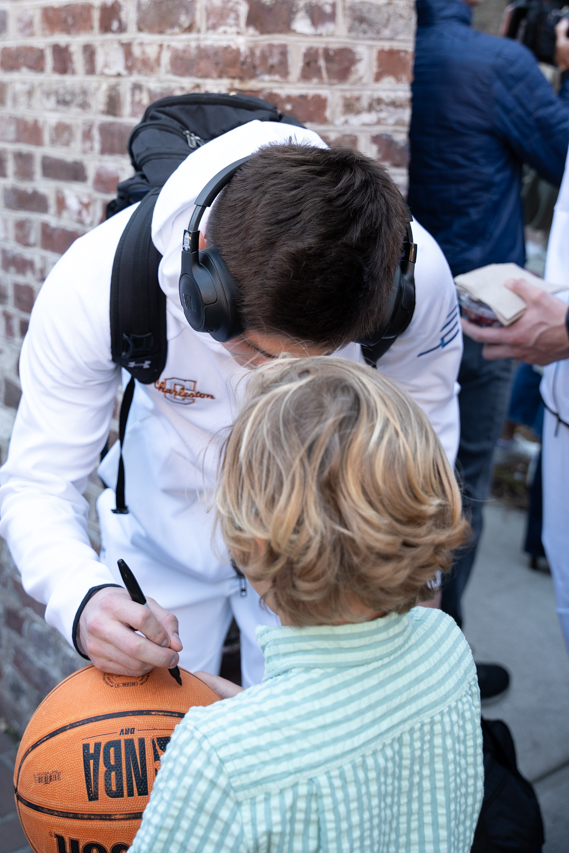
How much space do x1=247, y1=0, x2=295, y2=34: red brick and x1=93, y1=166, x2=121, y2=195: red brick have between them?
570 millimetres

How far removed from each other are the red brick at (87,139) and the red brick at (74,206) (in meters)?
0.13

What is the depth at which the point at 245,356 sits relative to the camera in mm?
1406

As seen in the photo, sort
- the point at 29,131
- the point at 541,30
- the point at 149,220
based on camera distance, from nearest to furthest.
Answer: the point at 149,220 < the point at 29,131 < the point at 541,30

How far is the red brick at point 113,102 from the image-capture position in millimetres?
2110

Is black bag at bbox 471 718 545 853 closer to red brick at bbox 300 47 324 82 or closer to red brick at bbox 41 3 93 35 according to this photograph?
red brick at bbox 300 47 324 82

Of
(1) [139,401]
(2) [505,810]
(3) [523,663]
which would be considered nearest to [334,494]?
(1) [139,401]

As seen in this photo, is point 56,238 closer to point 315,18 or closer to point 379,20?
point 315,18

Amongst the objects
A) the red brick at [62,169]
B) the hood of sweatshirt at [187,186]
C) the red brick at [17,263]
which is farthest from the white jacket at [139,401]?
the red brick at [17,263]

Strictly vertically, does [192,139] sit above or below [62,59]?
below

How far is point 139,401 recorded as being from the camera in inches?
72.3

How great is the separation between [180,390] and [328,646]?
79cm

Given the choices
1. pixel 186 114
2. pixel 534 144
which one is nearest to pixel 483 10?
pixel 534 144

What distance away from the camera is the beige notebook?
81.0 inches
